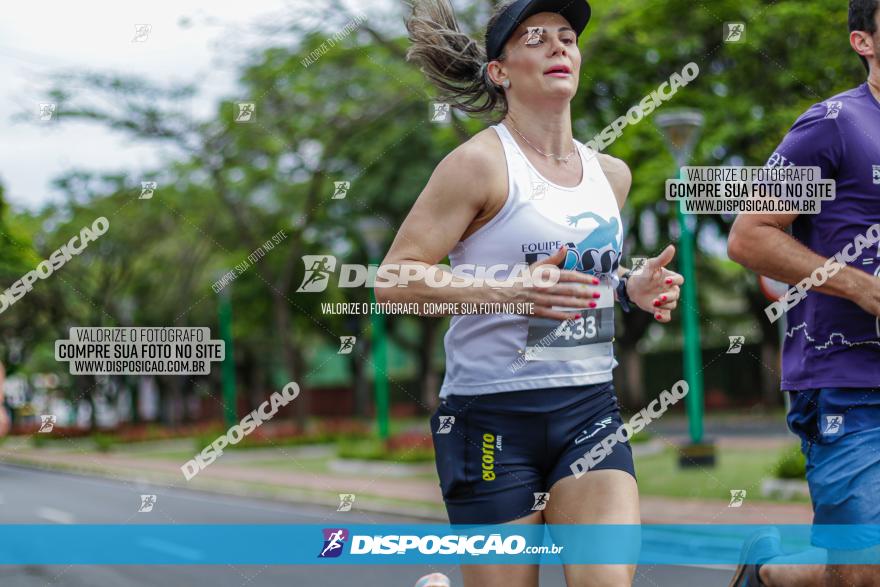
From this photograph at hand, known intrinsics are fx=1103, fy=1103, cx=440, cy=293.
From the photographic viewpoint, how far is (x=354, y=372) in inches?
1714

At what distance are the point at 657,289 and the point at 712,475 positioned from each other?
31.0 feet

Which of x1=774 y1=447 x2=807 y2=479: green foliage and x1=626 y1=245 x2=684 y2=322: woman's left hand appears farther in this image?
x1=774 y1=447 x2=807 y2=479: green foliage

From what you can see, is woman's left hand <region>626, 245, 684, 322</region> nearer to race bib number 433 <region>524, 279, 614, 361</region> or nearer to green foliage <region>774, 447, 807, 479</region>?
race bib number 433 <region>524, 279, 614, 361</region>

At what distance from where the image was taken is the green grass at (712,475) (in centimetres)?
1055

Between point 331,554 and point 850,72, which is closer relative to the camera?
point 331,554

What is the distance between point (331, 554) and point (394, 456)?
13426 mm

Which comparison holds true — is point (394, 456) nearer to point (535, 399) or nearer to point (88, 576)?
point (88, 576)

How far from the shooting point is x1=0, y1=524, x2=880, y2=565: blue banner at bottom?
2785 mm

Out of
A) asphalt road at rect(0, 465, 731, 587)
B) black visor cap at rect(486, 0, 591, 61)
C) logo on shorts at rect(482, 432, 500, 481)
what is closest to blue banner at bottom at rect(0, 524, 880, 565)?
logo on shorts at rect(482, 432, 500, 481)

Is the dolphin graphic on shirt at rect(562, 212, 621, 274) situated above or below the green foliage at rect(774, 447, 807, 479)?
above

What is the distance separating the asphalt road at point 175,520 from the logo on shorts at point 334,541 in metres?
0.60

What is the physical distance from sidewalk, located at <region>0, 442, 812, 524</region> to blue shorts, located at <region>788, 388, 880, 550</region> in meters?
5.42

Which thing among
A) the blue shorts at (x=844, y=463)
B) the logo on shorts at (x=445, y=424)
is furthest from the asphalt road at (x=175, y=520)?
the blue shorts at (x=844, y=463)

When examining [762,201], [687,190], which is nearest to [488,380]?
[762,201]
